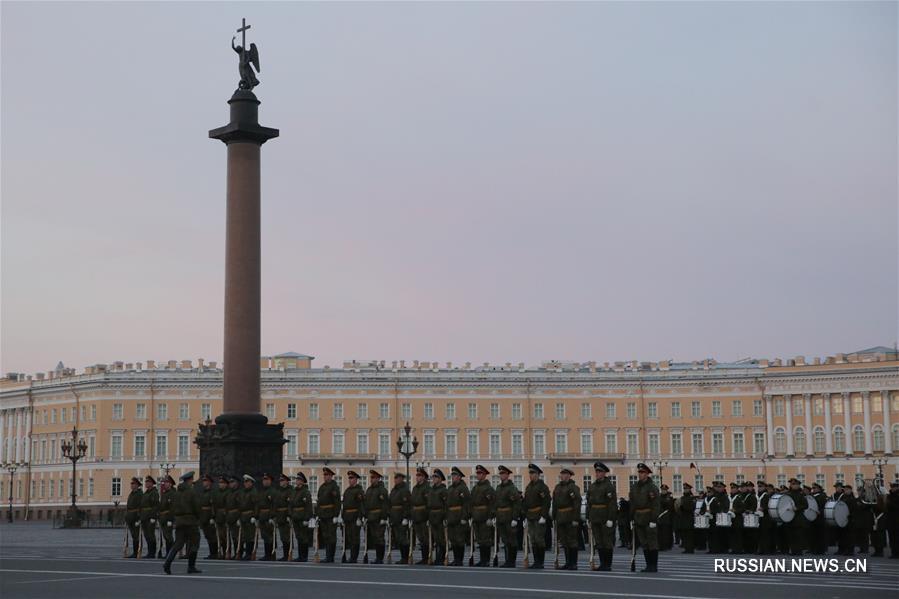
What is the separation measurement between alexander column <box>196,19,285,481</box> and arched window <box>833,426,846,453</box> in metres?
70.7

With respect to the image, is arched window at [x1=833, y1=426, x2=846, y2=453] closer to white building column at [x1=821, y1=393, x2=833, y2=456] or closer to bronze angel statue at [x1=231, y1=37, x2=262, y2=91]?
white building column at [x1=821, y1=393, x2=833, y2=456]

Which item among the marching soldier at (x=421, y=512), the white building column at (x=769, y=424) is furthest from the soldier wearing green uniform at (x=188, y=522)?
the white building column at (x=769, y=424)

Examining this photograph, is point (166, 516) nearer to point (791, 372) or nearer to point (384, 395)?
point (384, 395)

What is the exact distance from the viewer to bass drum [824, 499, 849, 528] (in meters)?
24.6

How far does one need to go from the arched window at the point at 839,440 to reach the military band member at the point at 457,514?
254 feet

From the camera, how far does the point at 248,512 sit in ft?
79.0

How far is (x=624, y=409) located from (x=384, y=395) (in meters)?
17.2

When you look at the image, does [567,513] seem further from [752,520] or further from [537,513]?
[752,520]

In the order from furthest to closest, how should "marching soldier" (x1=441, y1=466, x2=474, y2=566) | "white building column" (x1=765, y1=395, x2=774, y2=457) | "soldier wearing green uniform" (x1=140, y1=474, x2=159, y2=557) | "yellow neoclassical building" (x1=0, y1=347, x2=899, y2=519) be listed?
"white building column" (x1=765, y1=395, x2=774, y2=457) → "yellow neoclassical building" (x1=0, y1=347, x2=899, y2=519) → "soldier wearing green uniform" (x1=140, y1=474, x2=159, y2=557) → "marching soldier" (x1=441, y1=466, x2=474, y2=566)

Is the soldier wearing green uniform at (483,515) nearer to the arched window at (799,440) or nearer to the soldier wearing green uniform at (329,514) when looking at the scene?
the soldier wearing green uniform at (329,514)

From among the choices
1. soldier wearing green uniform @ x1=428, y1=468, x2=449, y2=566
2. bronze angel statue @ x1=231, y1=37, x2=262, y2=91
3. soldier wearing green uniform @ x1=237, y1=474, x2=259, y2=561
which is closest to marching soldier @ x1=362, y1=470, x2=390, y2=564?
soldier wearing green uniform @ x1=428, y1=468, x2=449, y2=566

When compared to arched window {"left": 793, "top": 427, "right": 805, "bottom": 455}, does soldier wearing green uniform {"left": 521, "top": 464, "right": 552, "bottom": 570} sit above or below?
below

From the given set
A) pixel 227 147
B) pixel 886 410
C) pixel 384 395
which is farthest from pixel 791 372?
pixel 227 147

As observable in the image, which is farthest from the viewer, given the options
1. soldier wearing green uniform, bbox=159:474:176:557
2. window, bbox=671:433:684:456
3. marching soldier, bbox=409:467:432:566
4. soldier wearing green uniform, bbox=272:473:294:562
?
window, bbox=671:433:684:456
